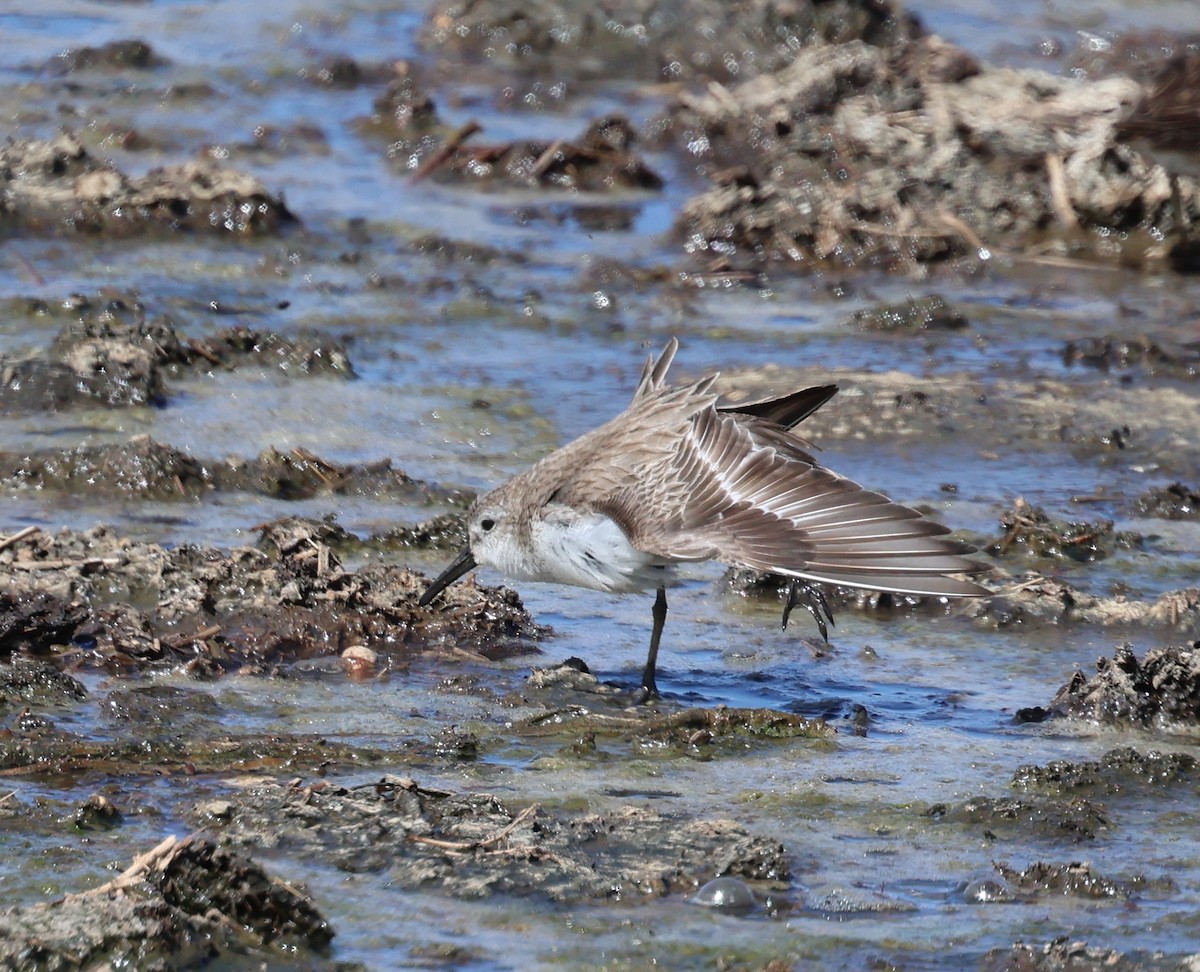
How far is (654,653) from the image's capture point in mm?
7020

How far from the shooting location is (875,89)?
15.6 meters

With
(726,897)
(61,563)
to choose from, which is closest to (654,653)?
(726,897)

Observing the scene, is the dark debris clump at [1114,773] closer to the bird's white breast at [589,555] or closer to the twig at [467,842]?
the bird's white breast at [589,555]

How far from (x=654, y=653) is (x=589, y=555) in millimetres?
440

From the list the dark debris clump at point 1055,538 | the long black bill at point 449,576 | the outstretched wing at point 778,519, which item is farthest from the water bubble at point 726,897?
the dark debris clump at point 1055,538

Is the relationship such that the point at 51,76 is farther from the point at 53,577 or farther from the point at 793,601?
the point at 793,601

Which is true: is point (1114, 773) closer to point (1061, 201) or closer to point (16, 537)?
point (16, 537)

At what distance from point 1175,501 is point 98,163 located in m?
7.84

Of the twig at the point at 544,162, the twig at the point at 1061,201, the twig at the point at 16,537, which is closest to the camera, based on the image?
the twig at the point at 16,537

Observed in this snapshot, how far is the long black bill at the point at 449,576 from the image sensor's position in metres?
7.46

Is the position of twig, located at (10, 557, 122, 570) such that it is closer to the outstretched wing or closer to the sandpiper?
the sandpiper

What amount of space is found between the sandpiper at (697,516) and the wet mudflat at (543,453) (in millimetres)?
388

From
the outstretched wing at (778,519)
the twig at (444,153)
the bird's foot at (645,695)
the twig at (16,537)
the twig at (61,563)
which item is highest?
the twig at (444,153)

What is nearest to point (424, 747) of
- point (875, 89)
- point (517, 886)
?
point (517, 886)
